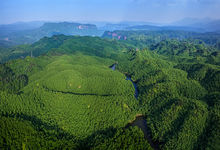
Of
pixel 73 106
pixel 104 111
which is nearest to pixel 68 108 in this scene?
pixel 73 106

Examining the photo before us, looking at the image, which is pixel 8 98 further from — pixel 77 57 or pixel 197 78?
pixel 197 78

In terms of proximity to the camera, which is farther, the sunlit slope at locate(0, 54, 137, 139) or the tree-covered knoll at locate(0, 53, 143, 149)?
the sunlit slope at locate(0, 54, 137, 139)

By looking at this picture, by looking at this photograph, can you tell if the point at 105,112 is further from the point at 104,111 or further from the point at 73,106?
the point at 73,106

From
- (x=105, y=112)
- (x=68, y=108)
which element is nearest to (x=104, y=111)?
(x=105, y=112)

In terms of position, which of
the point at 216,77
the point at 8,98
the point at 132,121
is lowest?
the point at 132,121

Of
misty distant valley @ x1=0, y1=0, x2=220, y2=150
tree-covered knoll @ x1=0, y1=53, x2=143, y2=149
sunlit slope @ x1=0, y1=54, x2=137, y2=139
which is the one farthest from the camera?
sunlit slope @ x1=0, y1=54, x2=137, y2=139

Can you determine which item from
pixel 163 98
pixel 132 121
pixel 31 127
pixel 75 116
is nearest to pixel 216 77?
pixel 163 98

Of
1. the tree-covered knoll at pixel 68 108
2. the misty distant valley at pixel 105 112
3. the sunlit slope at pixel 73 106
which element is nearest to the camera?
the misty distant valley at pixel 105 112

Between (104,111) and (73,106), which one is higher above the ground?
(73,106)

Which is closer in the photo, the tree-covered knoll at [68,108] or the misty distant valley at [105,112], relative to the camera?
the misty distant valley at [105,112]

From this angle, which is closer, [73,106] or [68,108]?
[68,108]

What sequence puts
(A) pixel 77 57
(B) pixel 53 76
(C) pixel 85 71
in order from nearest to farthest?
(B) pixel 53 76
(C) pixel 85 71
(A) pixel 77 57
